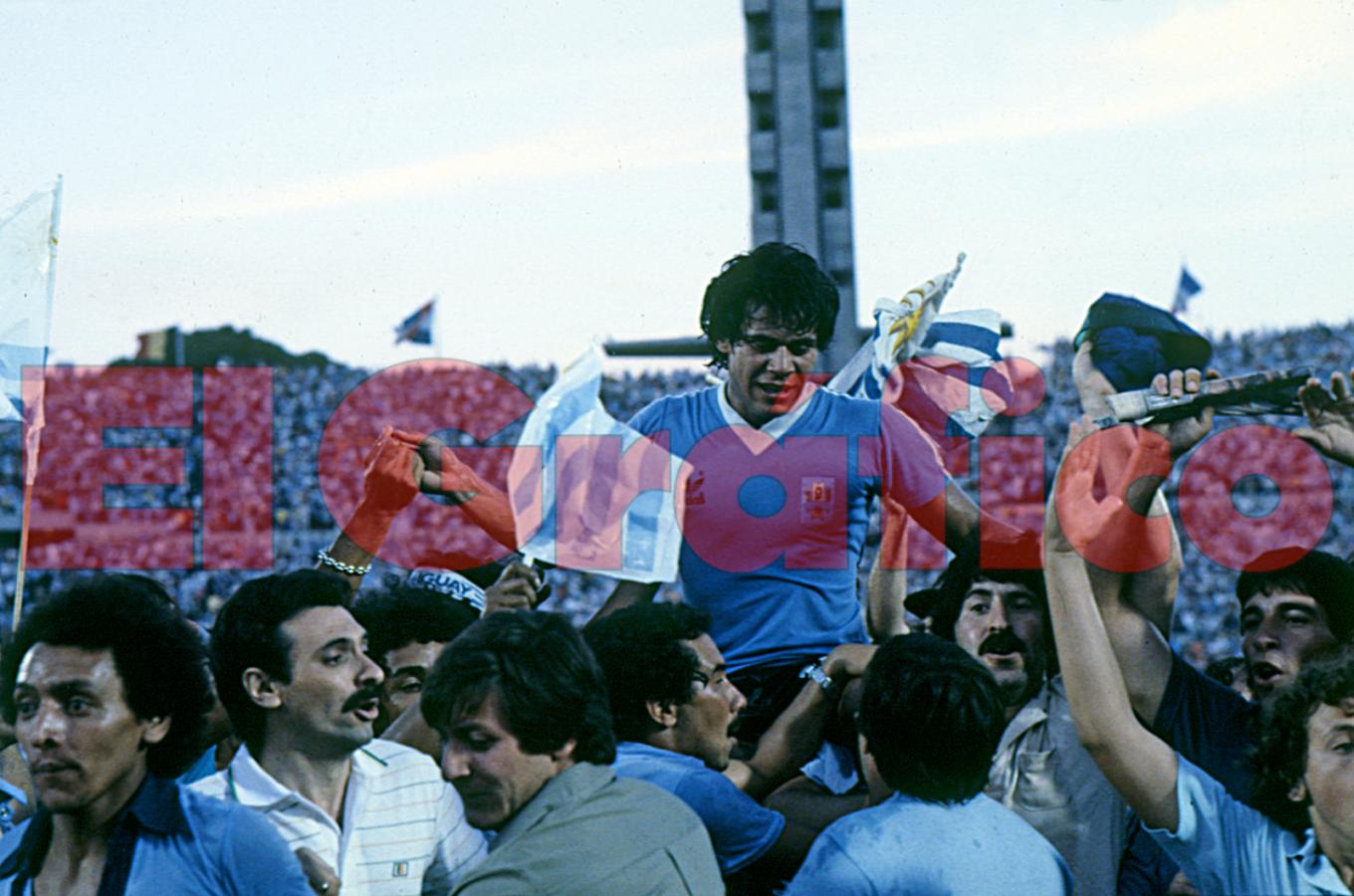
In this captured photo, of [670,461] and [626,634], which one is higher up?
[670,461]

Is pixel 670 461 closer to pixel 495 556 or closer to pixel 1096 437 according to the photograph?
pixel 1096 437

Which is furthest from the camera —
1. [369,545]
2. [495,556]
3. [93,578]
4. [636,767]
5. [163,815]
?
[495,556]

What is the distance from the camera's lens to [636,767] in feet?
10.5

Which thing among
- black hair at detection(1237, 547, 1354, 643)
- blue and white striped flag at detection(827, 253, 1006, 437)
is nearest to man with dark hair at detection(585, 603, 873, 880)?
black hair at detection(1237, 547, 1354, 643)

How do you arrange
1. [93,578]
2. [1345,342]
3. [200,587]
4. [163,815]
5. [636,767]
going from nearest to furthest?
[163,815]
[93,578]
[636,767]
[200,587]
[1345,342]

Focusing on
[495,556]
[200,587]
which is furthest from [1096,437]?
[200,587]

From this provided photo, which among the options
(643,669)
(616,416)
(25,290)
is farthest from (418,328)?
(643,669)

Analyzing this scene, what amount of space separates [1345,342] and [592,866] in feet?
75.9

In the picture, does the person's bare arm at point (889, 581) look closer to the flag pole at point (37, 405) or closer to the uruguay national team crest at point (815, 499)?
the uruguay national team crest at point (815, 499)

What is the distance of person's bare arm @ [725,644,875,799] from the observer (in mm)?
3625

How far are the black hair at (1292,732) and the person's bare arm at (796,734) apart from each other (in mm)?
919

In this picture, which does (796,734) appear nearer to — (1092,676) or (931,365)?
(1092,676)

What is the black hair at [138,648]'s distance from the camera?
285 cm

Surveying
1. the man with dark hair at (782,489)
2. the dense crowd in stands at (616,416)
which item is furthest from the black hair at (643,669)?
the dense crowd in stands at (616,416)
